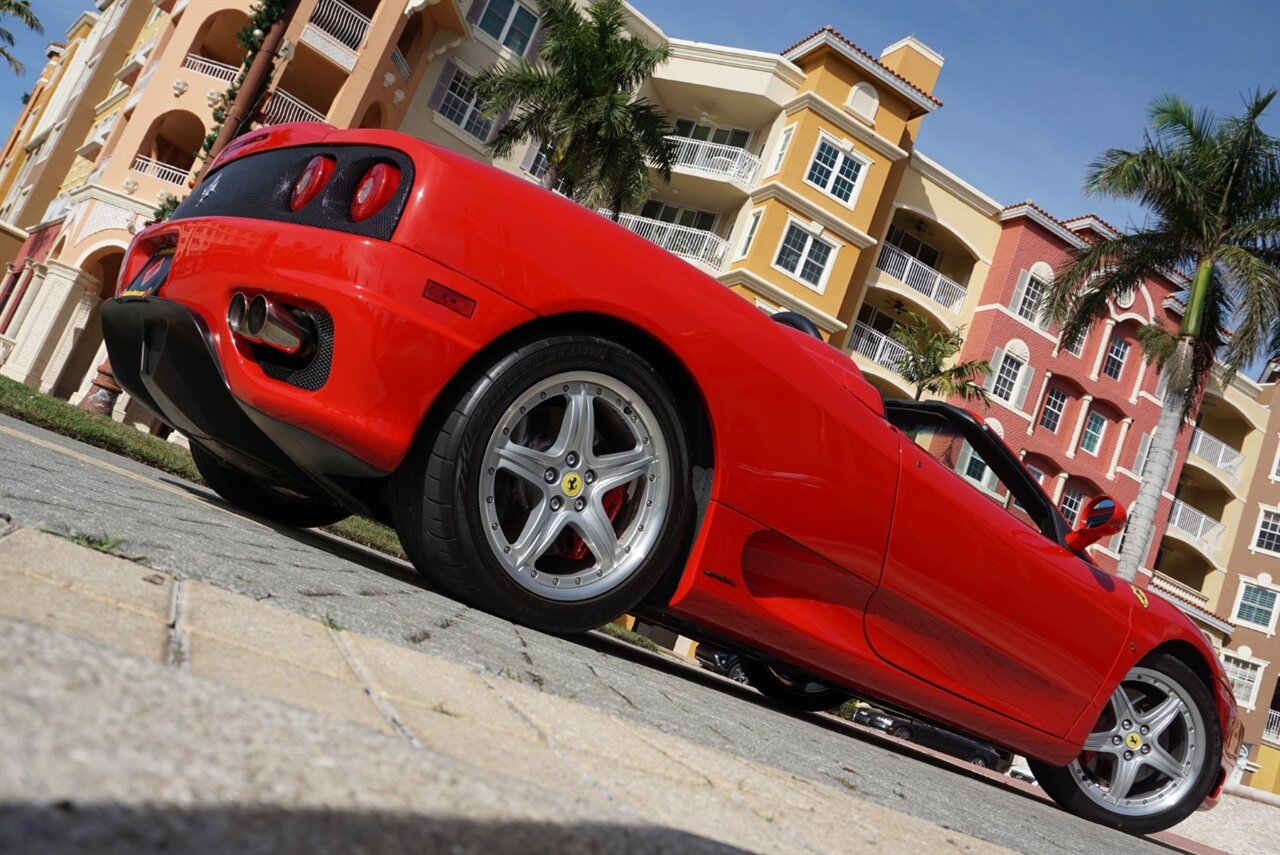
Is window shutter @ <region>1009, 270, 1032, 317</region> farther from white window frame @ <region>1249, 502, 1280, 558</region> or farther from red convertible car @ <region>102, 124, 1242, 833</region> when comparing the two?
red convertible car @ <region>102, 124, 1242, 833</region>

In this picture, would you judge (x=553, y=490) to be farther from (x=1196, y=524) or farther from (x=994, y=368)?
(x=1196, y=524)

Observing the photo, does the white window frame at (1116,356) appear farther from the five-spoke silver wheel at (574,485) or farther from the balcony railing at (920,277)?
the five-spoke silver wheel at (574,485)

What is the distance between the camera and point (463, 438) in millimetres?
2854

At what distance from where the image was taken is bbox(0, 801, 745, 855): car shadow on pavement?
0.75 m

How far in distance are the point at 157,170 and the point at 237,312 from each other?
2494cm

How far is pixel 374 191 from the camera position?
2.95 m

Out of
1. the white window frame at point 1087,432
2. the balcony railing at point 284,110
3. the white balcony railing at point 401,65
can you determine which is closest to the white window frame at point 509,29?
the white balcony railing at point 401,65

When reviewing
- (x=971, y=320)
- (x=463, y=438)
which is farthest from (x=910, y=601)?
(x=971, y=320)

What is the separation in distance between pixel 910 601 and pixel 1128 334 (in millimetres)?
38223

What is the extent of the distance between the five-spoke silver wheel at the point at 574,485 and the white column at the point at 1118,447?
37.4 metres

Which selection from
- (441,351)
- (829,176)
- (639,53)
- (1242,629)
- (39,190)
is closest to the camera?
(441,351)

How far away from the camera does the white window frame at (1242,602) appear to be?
133 ft

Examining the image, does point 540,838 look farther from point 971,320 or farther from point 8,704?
point 971,320

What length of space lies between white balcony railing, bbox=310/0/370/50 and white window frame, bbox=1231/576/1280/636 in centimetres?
3743
